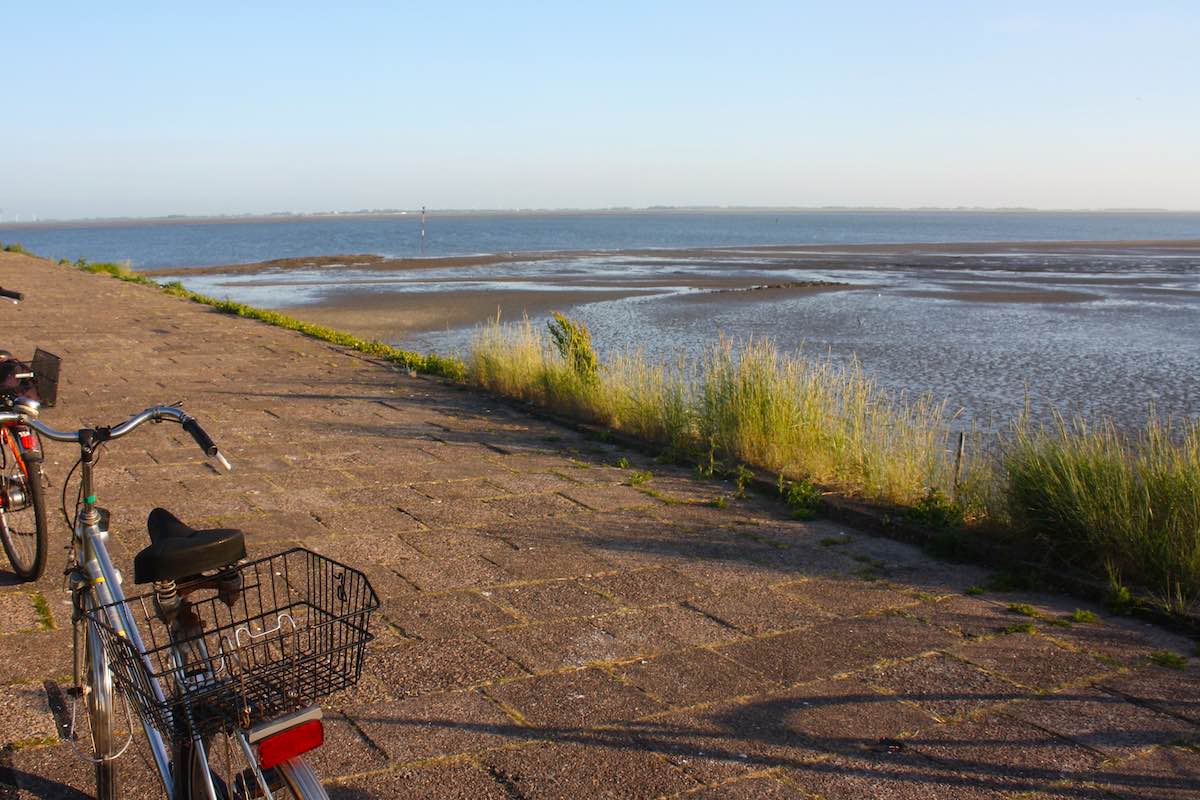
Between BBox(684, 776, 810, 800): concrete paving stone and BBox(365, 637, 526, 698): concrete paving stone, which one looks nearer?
BBox(684, 776, 810, 800): concrete paving stone

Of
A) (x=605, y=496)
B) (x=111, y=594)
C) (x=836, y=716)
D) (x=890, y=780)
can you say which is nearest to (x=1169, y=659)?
(x=836, y=716)

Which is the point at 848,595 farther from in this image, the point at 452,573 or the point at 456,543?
the point at 456,543

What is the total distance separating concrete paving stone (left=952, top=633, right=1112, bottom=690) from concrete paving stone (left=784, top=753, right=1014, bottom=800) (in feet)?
2.69

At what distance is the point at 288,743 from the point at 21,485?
10.4 feet

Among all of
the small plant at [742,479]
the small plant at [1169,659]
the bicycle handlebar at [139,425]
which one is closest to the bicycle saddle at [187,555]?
the bicycle handlebar at [139,425]

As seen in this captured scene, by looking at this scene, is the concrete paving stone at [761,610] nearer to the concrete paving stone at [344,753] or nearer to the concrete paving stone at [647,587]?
the concrete paving stone at [647,587]

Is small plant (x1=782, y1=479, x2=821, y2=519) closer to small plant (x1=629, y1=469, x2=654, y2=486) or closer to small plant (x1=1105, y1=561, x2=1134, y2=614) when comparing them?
small plant (x1=629, y1=469, x2=654, y2=486)

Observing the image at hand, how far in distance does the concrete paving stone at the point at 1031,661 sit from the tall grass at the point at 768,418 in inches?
76.4

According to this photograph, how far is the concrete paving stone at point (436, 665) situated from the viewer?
154 inches

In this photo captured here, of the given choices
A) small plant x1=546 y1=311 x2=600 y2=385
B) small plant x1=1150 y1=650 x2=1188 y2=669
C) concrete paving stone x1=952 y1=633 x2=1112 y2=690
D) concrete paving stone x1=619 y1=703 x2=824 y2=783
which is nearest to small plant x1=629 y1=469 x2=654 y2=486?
small plant x1=546 y1=311 x2=600 y2=385

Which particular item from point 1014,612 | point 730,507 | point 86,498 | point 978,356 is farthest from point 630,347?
point 86,498

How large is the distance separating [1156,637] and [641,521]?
8.69 ft

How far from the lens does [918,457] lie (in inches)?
261

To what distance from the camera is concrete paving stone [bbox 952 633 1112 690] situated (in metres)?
4.05
